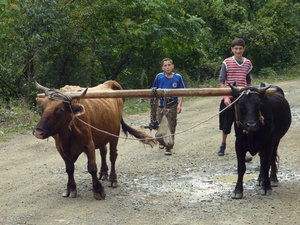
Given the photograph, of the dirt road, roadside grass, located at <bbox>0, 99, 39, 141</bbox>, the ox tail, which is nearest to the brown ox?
the dirt road

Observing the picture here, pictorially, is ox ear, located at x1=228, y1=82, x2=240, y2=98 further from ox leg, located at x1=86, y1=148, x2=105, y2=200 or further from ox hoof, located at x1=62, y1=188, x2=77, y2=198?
ox hoof, located at x1=62, y1=188, x2=77, y2=198

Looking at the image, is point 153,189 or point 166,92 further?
point 153,189

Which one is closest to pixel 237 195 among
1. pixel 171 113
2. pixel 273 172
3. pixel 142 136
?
pixel 273 172

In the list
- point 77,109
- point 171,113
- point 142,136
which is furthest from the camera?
point 171,113

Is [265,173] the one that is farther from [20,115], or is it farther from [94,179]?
[20,115]

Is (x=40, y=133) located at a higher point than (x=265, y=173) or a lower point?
higher

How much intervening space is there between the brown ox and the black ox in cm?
196

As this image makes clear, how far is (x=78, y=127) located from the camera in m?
6.80

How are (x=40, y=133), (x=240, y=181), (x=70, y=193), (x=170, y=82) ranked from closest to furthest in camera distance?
(x=40, y=133), (x=240, y=181), (x=70, y=193), (x=170, y=82)

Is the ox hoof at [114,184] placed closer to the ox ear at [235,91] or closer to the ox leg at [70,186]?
the ox leg at [70,186]

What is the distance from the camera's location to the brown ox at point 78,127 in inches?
253

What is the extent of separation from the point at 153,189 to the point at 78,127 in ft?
4.98

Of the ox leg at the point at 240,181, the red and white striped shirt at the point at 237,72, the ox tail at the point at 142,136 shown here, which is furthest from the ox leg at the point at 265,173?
the ox tail at the point at 142,136

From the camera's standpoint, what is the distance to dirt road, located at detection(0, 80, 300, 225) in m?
6.12
